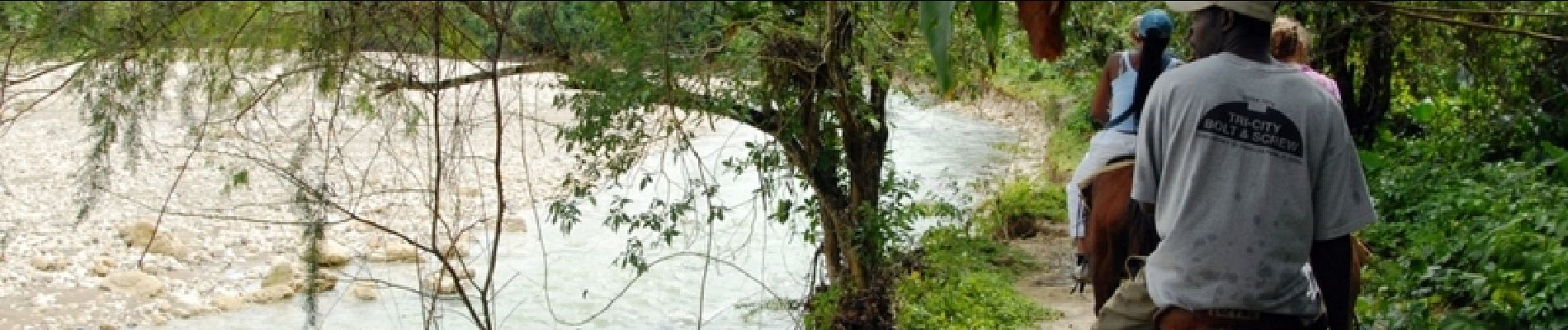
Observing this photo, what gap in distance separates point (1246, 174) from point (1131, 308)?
63 cm

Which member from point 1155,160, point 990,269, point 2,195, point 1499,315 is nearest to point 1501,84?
point 990,269

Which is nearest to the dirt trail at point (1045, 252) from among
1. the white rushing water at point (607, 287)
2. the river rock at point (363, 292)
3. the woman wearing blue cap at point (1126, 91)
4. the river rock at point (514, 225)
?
the white rushing water at point (607, 287)

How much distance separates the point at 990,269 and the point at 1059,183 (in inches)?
157

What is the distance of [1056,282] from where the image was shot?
8.66 meters

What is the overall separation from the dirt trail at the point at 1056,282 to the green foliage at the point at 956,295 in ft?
0.36

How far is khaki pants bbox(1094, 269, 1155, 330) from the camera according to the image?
10.8 ft

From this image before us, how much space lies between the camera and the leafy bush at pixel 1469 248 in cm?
457

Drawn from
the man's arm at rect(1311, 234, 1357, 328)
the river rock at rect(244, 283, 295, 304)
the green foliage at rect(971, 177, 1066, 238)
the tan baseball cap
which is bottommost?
the river rock at rect(244, 283, 295, 304)

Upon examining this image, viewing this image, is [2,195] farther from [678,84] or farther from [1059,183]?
[678,84]

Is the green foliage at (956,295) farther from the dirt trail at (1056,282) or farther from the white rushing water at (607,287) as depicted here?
the white rushing water at (607,287)

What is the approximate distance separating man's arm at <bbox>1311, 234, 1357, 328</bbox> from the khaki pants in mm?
406

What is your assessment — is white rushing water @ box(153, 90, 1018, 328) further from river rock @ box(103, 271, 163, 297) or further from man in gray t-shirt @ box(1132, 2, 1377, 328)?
man in gray t-shirt @ box(1132, 2, 1377, 328)

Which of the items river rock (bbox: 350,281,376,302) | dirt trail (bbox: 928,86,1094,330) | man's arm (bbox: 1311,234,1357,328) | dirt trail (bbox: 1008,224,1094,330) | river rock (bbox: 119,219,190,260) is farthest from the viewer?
river rock (bbox: 119,219,190,260)

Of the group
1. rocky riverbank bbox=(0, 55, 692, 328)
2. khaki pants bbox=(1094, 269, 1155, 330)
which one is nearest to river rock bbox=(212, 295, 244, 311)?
rocky riverbank bbox=(0, 55, 692, 328)
